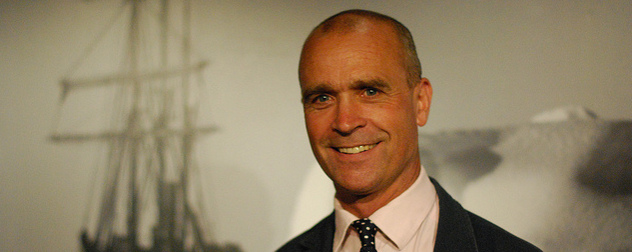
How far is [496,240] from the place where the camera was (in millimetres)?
1163

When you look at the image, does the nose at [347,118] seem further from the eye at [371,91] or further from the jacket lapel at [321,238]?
the jacket lapel at [321,238]

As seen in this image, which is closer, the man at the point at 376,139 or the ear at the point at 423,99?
the man at the point at 376,139

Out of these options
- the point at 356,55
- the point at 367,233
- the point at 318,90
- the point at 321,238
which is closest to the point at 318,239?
the point at 321,238

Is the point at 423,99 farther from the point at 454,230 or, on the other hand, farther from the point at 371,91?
the point at 454,230

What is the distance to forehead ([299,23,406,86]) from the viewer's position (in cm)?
117

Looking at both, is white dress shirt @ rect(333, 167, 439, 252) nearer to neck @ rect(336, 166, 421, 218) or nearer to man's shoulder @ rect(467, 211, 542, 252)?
neck @ rect(336, 166, 421, 218)

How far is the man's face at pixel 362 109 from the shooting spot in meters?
1.17

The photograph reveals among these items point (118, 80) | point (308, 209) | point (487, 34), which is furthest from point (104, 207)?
point (487, 34)

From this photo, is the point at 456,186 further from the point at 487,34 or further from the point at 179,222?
the point at 179,222

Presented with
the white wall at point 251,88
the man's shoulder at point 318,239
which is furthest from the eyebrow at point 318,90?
the white wall at point 251,88

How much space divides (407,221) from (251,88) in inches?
52.4

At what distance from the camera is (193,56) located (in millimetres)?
2361

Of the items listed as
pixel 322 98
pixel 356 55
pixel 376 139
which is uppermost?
pixel 356 55

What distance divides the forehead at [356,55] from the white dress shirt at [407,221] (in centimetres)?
35
